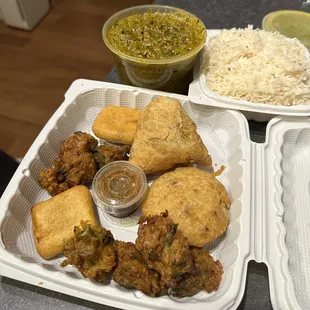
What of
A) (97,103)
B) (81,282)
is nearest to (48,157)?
(97,103)

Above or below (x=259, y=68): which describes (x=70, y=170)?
below

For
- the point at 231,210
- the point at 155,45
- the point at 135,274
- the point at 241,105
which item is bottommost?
the point at 231,210

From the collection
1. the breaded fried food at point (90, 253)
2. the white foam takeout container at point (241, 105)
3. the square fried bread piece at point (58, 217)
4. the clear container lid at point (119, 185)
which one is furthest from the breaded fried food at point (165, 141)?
the breaded fried food at point (90, 253)

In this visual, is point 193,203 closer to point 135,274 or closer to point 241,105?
point 135,274

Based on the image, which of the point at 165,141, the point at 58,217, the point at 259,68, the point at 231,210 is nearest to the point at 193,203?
the point at 231,210

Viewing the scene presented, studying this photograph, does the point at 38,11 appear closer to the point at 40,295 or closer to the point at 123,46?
the point at 123,46

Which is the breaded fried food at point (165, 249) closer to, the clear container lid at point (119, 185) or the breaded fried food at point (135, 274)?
the breaded fried food at point (135, 274)

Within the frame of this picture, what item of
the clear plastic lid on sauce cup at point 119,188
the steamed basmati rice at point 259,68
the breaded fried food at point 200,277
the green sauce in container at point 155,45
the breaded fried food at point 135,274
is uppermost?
the green sauce in container at point 155,45
